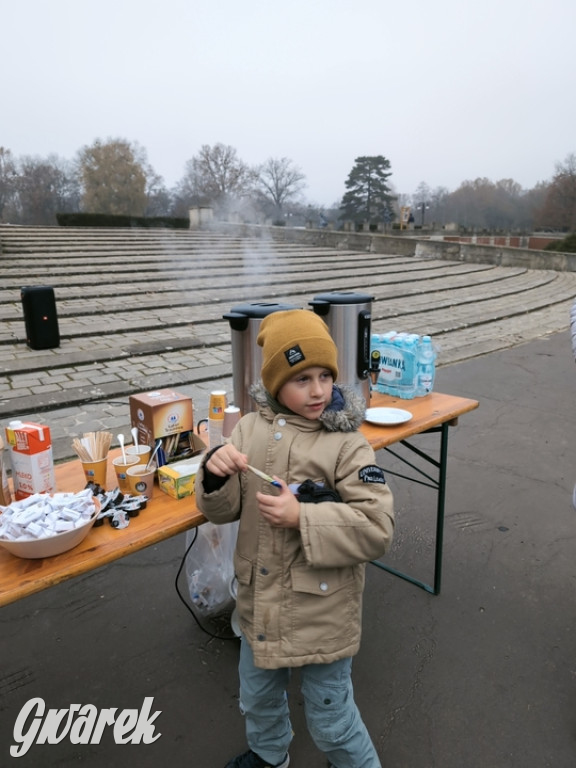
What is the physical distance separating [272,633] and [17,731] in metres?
1.23

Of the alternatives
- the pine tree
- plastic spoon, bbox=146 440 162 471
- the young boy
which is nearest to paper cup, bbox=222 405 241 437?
plastic spoon, bbox=146 440 162 471

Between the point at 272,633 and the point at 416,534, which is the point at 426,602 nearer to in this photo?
the point at 416,534

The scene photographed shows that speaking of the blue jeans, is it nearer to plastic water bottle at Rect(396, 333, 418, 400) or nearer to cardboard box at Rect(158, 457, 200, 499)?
cardboard box at Rect(158, 457, 200, 499)

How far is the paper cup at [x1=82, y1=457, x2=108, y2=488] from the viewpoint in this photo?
5.88 feet

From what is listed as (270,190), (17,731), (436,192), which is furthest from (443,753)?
(436,192)

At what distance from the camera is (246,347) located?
7.40 ft

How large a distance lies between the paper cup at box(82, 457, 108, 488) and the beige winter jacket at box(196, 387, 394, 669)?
45 cm

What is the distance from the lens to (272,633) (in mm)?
1550

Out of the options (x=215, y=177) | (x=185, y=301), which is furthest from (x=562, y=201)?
(x=185, y=301)

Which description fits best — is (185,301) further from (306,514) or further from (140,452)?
(306,514)

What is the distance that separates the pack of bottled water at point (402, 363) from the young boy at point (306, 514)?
46.7 inches

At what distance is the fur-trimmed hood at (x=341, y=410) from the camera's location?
5.13ft

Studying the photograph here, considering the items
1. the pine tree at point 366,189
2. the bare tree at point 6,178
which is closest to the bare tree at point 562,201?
the pine tree at point 366,189

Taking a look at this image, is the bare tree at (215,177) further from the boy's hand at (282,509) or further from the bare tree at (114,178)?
the boy's hand at (282,509)
